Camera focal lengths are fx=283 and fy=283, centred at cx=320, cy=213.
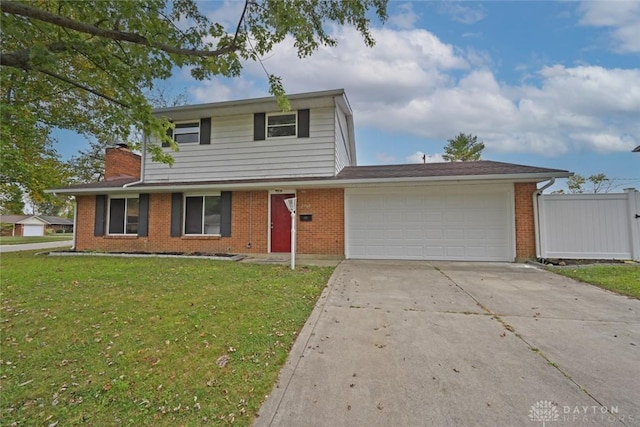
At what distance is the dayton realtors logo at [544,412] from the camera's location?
197cm

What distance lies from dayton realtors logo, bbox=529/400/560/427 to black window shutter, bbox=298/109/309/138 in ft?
29.7

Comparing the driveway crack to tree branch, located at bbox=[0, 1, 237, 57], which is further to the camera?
tree branch, located at bbox=[0, 1, 237, 57]

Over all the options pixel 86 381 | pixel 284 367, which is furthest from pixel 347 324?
pixel 86 381

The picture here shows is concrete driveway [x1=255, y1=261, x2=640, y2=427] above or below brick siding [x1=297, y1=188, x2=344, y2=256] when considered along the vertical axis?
below

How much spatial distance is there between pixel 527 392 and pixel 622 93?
1678 centimetres

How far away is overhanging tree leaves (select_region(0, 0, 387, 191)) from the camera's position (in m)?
3.73

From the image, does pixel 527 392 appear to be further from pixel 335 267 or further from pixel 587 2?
pixel 587 2

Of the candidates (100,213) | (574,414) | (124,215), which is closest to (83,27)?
(574,414)

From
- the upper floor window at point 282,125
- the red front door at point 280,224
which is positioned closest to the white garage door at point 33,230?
the upper floor window at point 282,125

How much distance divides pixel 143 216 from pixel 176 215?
4.68 ft

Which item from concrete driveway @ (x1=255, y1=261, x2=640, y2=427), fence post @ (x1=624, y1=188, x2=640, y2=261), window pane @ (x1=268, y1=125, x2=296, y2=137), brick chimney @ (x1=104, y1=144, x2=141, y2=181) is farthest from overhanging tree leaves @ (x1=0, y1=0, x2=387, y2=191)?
fence post @ (x1=624, y1=188, x2=640, y2=261)

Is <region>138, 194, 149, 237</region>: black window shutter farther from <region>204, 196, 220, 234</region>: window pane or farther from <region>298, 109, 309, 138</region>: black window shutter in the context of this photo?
<region>298, 109, 309, 138</region>: black window shutter

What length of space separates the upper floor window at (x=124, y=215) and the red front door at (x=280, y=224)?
544 centimetres

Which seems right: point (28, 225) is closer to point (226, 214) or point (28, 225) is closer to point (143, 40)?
point (226, 214)
